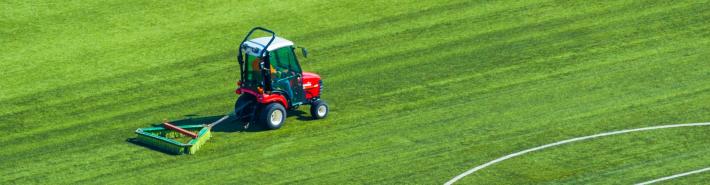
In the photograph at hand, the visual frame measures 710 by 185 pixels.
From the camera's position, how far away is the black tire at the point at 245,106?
3788 centimetres

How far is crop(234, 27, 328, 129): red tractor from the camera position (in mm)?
37281

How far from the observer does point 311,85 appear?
38.9 metres

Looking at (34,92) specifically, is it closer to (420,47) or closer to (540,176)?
(420,47)

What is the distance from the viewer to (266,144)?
120 ft

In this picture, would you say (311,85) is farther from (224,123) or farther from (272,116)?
(224,123)

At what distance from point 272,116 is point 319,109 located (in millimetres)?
1627

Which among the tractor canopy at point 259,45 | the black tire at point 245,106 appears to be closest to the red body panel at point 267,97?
the black tire at point 245,106

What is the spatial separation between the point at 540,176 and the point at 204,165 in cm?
876

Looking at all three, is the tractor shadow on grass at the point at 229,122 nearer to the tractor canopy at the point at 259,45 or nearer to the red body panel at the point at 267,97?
the red body panel at the point at 267,97

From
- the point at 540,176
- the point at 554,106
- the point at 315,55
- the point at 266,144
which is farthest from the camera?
the point at 315,55

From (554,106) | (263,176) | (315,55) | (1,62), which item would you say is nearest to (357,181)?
(263,176)

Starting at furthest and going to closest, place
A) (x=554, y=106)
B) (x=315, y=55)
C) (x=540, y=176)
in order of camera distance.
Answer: (x=315, y=55) < (x=554, y=106) < (x=540, y=176)

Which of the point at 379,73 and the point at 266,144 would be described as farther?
the point at 379,73

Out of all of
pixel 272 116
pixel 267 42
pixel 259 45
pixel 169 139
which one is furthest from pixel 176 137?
pixel 267 42
